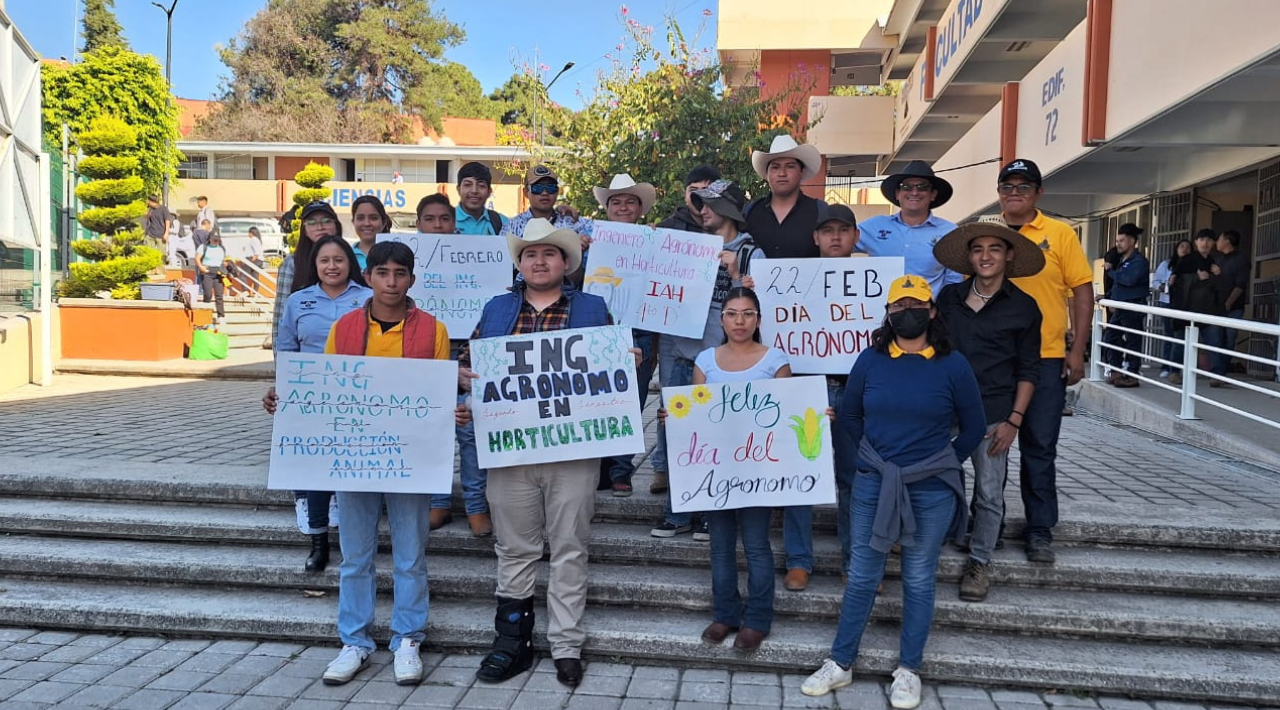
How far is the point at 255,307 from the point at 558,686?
1868cm

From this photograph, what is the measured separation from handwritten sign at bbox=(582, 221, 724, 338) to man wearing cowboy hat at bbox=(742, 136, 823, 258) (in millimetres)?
356

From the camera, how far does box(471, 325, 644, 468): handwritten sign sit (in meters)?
4.26

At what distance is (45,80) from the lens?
2592 cm

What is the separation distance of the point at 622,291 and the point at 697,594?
180 cm

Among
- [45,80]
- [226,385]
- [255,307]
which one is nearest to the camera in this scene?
[226,385]

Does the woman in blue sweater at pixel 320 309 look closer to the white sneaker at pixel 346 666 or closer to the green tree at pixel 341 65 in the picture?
the white sneaker at pixel 346 666

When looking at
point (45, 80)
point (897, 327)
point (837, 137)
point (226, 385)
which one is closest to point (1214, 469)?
point (897, 327)

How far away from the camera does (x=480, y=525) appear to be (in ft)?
17.3

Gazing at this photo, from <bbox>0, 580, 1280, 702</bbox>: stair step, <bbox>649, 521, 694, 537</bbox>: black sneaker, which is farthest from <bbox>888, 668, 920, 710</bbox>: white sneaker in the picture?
<bbox>649, 521, 694, 537</bbox>: black sneaker

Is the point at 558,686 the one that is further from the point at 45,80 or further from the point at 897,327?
the point at 45,80

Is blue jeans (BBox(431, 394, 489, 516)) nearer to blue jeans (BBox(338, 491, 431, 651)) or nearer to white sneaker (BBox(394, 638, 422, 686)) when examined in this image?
blue jeans (BBox(338, 491, 431, 651))

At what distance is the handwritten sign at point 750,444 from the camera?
438cm

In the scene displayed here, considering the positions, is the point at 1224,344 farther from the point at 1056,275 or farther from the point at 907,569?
the point at 907,569

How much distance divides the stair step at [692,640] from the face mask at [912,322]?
61.4 inches
